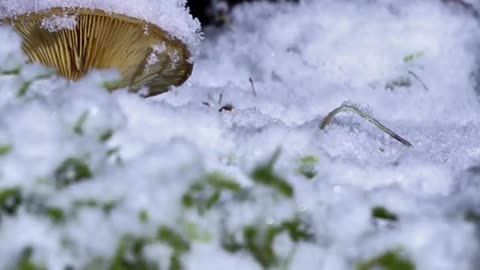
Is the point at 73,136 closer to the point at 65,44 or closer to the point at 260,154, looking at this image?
the point at 260,154

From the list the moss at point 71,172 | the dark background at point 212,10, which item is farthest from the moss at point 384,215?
the dark background at point 212,10

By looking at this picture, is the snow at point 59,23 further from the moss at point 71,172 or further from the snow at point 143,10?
the moss at point 71,172

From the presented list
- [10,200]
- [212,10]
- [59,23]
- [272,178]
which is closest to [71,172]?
[10,200]

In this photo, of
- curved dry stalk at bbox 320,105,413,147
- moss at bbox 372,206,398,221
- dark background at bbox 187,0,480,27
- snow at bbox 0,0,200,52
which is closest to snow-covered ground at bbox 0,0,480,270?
moss at bbox 372,206,398,221

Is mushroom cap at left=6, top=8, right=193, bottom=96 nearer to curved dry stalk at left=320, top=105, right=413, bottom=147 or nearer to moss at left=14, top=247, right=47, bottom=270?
curved dry stalk at left=320, top=105, right=413, bottom=147

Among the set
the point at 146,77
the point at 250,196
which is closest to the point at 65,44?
the point at 146,77

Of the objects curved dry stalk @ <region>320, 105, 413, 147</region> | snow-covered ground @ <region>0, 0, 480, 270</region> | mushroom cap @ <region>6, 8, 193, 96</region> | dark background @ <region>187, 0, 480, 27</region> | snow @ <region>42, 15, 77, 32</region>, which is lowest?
dark background @ <region>187, 0, 480, 27</region>
